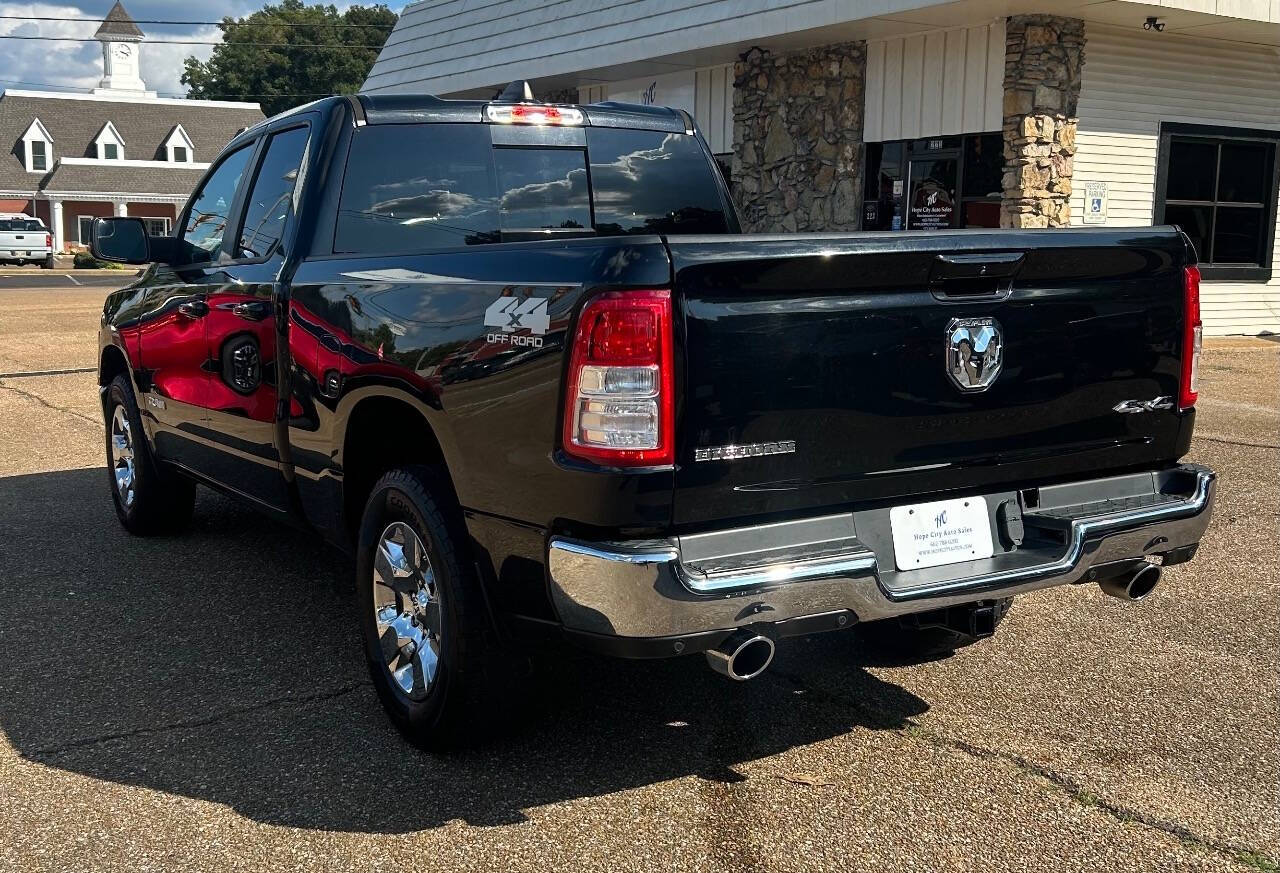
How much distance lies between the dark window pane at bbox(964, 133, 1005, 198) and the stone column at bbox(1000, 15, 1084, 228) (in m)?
0.27

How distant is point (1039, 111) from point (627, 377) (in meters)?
11.4

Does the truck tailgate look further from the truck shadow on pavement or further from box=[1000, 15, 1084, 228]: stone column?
box=[1000, 15, 1084, 228]: stone column

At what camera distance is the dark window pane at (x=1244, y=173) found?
1495 centimetres

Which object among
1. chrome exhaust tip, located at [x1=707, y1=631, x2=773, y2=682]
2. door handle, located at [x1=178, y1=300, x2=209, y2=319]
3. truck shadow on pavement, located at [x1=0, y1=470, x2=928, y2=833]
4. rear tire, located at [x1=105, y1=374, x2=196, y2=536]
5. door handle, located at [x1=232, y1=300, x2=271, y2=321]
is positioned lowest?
truck shadow on pavement, located at [x1=0, y1=470, x2=928, y2=833]

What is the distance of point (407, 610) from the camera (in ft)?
12.2

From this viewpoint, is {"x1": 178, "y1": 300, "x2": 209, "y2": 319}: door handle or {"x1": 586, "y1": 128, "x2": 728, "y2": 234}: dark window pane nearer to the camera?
{"x1": 586, "y1": 128, "x2": 728, "y2": 234}: dark window pane

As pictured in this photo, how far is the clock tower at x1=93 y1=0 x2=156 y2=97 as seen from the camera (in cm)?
7638

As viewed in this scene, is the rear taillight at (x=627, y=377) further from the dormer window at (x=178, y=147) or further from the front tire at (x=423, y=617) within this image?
the dormer window at (x=178, y=147)

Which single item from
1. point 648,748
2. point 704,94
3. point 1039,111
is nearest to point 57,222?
point 704,94

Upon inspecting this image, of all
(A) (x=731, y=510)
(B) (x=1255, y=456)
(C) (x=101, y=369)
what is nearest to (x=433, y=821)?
(A) (x=731, y=510)

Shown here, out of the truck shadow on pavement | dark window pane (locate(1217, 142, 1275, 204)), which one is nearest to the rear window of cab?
the truck shadow on pavement

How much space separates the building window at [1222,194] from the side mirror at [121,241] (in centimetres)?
1185

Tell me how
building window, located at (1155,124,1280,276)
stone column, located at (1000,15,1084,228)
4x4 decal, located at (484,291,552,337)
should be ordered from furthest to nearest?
building window, located at (1155,124,1280,276), stone column, located at (1000,15,1084,228), 4x4 decal, located at (484,291,552,337)

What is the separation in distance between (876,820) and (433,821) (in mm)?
1164
